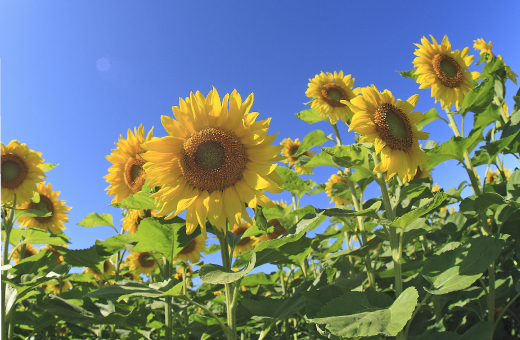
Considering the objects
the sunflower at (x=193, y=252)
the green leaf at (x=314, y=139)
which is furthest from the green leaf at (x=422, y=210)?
the sunflower at (x=193, y=252)

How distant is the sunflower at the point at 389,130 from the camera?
229cm

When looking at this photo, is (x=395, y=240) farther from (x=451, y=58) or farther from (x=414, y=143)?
(x=451, y=58)

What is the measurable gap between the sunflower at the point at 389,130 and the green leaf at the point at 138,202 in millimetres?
1496

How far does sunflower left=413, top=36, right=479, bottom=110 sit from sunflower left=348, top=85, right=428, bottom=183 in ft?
4.46

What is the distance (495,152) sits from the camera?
2.89 meters

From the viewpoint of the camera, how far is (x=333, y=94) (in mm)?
4332

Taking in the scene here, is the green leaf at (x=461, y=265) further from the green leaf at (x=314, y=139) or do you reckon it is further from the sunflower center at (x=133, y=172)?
the sunflower center at (x=133, y=172)

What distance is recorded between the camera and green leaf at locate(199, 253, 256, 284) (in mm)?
1695

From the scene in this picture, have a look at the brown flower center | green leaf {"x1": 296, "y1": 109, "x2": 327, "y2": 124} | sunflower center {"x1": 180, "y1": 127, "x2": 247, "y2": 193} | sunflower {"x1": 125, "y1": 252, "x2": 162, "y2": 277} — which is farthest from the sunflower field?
sunflower {"x1": 125, "y1": 252, "x2": 162, "y2": 277}

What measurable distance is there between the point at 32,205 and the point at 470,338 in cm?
574

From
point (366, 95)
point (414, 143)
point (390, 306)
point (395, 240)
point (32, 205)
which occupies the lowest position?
point (390, 306)

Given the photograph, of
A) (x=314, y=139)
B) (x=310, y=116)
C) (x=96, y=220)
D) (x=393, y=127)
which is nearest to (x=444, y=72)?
(x=310, y=116)

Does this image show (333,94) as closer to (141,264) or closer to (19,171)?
(141,264)

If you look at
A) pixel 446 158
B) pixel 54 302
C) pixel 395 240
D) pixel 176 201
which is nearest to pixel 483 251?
pixel 395 240
